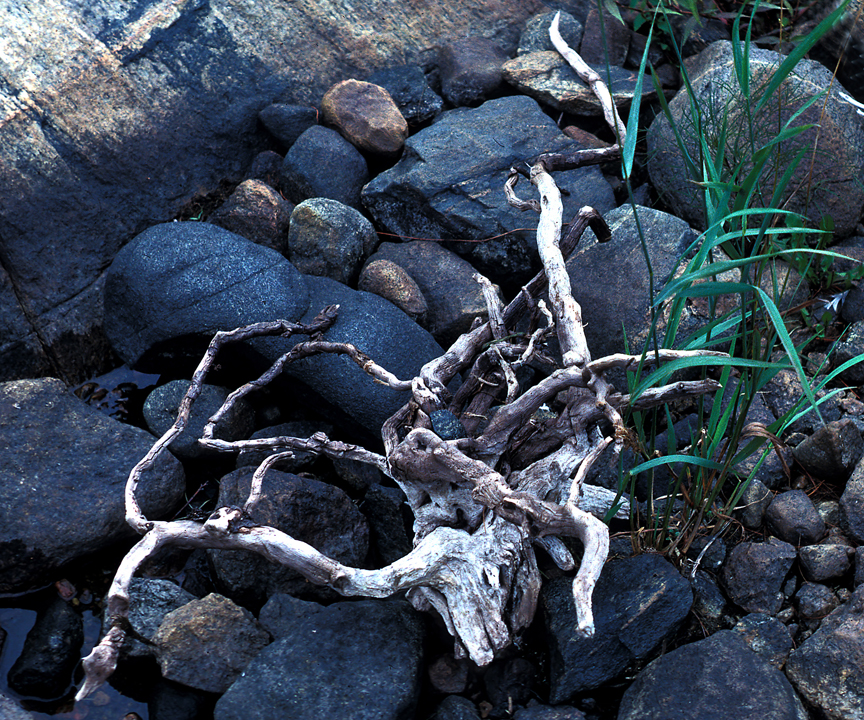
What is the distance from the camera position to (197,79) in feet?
11.8

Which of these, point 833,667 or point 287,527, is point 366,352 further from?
point 833,667

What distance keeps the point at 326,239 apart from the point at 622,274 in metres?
1.30

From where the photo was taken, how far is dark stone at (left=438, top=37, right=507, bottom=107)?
13.4 feet

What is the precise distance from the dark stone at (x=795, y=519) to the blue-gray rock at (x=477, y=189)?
150 centimetres

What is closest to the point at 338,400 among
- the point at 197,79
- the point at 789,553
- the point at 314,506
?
the point at 314,506

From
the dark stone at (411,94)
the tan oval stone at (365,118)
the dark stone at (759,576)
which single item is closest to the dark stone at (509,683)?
the dark stone at (759,576)

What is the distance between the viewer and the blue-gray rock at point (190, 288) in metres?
2.91

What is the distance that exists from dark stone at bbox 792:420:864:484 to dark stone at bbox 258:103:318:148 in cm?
276

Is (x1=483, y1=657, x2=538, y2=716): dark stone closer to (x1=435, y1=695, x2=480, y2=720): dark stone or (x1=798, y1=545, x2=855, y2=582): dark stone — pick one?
(x1=435, y1=695, x2=480, y2=720): dark stone

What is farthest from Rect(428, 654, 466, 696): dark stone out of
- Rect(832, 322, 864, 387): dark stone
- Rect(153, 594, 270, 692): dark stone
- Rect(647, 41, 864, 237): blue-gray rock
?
Rect(647, 41, 864, 237): blue-gray rock

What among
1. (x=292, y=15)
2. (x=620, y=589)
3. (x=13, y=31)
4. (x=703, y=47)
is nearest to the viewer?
(x=620, y=589)

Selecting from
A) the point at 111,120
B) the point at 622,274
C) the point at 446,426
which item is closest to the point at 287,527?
the point at 446,426

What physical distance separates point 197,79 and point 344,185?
91 cm

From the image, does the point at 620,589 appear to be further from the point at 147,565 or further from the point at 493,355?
the point at 147,565
